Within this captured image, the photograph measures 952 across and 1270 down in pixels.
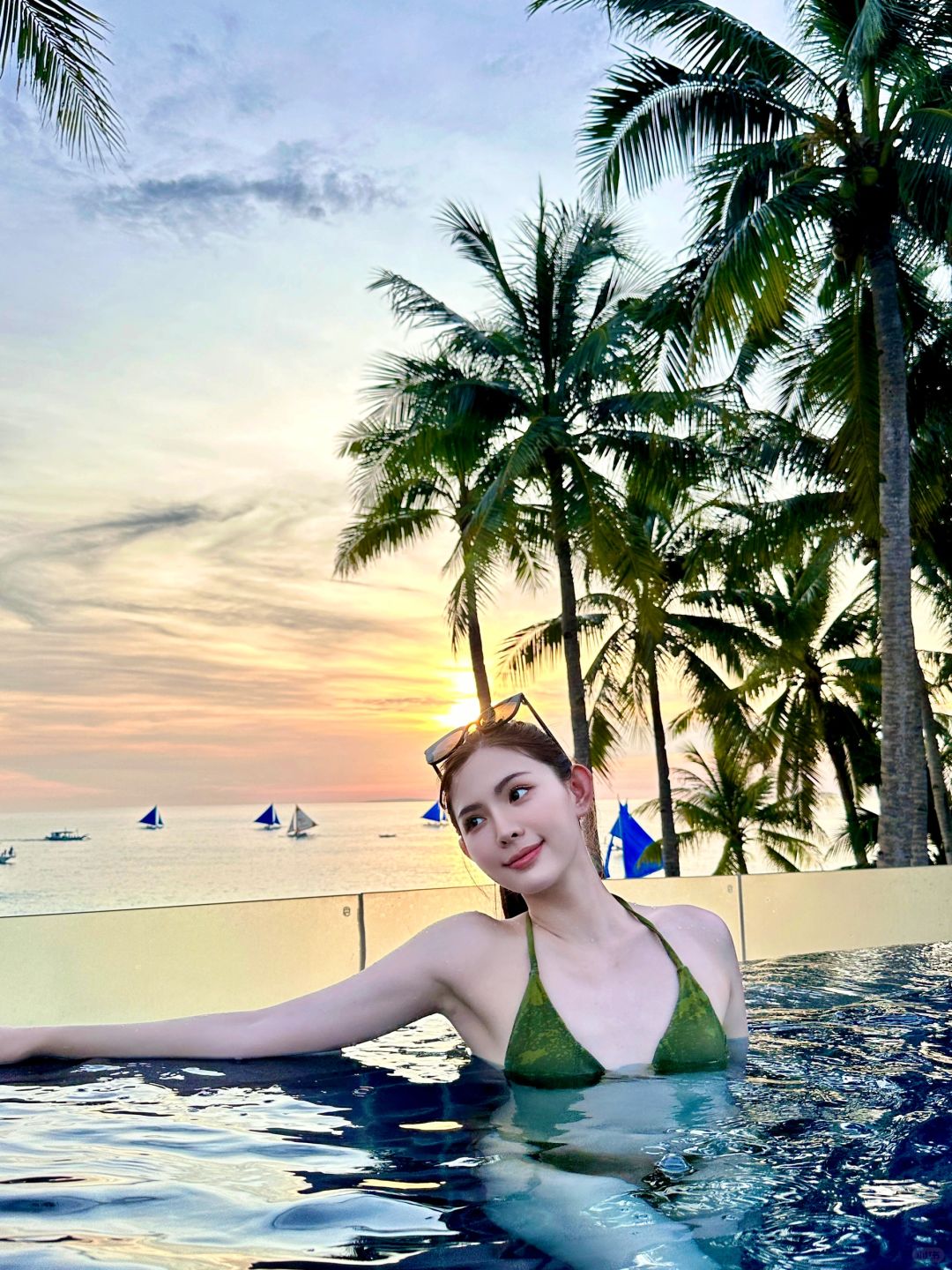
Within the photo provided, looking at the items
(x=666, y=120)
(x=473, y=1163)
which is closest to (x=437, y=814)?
(x=666, y=120)

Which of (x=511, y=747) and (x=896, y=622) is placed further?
(x=896, y=622)

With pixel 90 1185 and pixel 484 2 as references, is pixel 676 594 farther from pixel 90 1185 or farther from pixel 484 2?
pixel 90 1185

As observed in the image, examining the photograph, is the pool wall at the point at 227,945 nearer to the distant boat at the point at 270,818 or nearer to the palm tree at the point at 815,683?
the palm tree at the point at 815,683

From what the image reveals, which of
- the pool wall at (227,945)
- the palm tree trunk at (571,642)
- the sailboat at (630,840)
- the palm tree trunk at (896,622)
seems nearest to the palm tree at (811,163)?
the palm tree trunk at (896,622)

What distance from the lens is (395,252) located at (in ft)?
78.4

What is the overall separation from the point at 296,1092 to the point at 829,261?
48.4 ft

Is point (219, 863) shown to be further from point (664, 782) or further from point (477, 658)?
point (477, 658)

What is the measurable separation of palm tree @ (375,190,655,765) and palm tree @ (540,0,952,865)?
5157 mm

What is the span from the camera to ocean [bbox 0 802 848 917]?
184 ft

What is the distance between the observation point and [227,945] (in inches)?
219

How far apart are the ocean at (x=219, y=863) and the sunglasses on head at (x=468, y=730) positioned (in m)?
26.4

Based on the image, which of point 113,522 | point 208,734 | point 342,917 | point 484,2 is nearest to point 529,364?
point 484,2

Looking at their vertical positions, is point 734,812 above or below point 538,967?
above

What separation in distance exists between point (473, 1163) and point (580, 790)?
3.10ft
